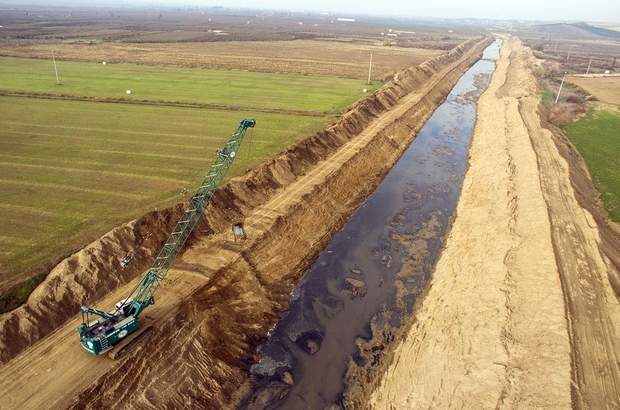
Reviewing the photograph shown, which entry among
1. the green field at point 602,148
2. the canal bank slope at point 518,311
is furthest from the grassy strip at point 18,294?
the green field at point 602,148

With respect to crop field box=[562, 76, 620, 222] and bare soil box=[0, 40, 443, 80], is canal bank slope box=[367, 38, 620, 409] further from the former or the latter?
bare soil box=[0, 40, 443, 80]

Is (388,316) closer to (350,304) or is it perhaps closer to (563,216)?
(350,304)

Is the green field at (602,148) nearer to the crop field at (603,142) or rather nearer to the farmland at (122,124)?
the crop field at (603,142)

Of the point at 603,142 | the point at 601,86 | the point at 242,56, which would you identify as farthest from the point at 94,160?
the point at 601,86

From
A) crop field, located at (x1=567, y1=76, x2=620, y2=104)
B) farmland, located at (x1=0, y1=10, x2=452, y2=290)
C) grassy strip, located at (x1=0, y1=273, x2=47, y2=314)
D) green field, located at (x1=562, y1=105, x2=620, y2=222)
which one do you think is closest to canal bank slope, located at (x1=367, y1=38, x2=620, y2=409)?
green field, located at (x1=562, y1=105, x2=620, y2=222)

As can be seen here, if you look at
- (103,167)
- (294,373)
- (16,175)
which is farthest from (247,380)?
(16,175)
